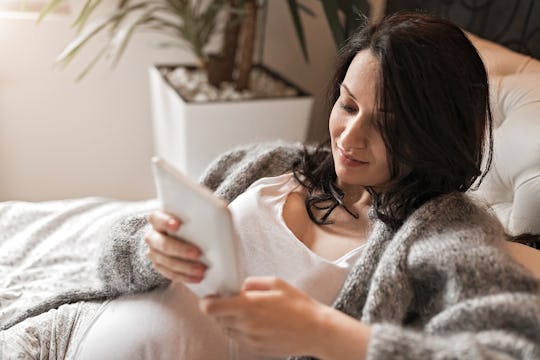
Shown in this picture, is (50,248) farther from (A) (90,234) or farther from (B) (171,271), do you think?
(B) (171,271)

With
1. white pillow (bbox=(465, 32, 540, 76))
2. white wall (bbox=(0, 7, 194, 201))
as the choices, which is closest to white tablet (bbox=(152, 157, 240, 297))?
white pillow (bbox=(465, 32, 540, 76))

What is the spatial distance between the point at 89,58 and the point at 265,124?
0.73m

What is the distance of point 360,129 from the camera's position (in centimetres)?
90

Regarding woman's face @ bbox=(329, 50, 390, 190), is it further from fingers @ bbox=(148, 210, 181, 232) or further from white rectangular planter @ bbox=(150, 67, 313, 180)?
white rectangular planter @ bbox=(150, 67, 313, 180)

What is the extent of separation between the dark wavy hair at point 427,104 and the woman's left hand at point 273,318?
0.86 ft

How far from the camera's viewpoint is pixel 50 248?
1.30 meters

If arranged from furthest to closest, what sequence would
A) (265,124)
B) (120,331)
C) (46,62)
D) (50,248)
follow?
(46,62), (265,124), (50,248), (120,331)

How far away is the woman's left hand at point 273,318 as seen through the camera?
29.1 inches

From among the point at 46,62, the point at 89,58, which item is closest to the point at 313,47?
the point at 89,58

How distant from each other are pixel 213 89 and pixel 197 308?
1.10 m

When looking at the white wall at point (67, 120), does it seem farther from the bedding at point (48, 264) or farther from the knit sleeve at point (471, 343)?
the knit sleeve at point (471, 343)

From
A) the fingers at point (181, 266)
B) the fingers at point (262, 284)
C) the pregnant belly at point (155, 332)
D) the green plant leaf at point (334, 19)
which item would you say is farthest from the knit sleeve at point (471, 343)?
the green plant leaf at point (334, 19)

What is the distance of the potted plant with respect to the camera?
5.94 ft

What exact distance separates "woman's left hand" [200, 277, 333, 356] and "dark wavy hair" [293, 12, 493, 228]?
262 mm
